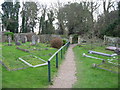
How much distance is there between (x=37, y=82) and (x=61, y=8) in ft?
84.3

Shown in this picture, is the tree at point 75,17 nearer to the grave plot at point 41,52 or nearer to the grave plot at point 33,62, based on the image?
the grave plot at point 41,52

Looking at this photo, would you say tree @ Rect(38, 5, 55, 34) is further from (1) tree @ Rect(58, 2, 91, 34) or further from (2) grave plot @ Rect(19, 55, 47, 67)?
(2) grave plot @ Rect(19, 55, 47, 67)

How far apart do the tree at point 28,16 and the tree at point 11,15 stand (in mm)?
1803

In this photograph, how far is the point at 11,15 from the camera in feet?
111

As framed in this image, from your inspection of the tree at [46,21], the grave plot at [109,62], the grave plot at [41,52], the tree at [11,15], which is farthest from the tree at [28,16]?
the grave plot at [109,62]

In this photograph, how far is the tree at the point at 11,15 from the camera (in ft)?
105

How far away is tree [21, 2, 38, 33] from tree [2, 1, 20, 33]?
1.80 m

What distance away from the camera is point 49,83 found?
4746 millimetres

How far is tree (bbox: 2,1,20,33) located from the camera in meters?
31.9

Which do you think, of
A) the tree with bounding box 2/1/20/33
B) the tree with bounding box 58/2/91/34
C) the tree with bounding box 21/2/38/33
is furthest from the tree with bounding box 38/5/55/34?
the tree with bounding box 2/1/20/33

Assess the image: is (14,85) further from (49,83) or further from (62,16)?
(62,16)

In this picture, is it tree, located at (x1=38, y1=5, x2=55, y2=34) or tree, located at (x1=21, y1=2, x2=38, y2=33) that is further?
tree, located at (x1=21, y1=2, x2=38, y2=33)

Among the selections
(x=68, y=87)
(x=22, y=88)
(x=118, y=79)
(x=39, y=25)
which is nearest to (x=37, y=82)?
(x=22, y=88)

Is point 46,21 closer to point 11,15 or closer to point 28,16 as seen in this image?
point 28,16
